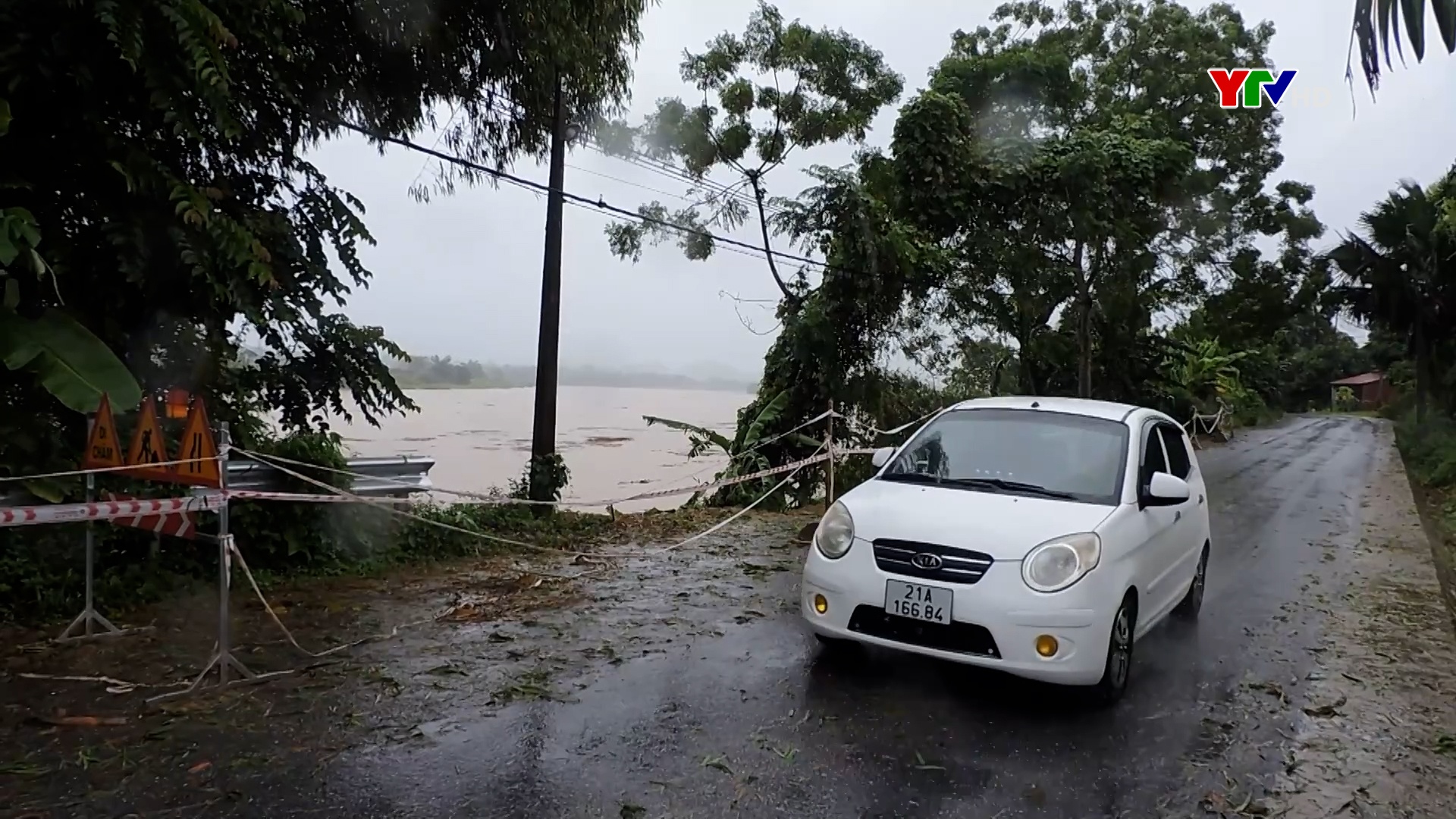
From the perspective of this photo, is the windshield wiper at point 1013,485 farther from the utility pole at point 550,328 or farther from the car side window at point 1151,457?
the utility pole at point 550,328

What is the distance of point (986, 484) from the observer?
223 inches

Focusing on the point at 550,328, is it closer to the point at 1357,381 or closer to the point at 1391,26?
the point at 1391,26

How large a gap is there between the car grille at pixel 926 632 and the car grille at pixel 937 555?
22 centimetres

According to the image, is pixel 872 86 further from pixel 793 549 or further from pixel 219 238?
pixel 219 238

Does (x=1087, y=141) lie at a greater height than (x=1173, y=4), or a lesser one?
lesser

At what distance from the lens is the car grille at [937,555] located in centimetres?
483

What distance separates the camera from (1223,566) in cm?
920

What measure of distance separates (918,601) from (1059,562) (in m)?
0.71

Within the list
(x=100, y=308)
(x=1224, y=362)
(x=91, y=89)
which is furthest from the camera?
(x=1224, y=362)

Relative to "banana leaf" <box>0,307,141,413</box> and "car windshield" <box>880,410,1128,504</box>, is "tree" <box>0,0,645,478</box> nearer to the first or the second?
"banana leaf" <box>0,307,141,413</box>

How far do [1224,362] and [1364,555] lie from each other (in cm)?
2288

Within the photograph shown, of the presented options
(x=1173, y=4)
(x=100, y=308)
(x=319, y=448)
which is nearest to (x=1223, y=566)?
(x=319, y=448)

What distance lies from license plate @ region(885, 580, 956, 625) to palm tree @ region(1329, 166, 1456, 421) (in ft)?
74.0

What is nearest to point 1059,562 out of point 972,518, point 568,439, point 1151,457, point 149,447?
point 972,518
